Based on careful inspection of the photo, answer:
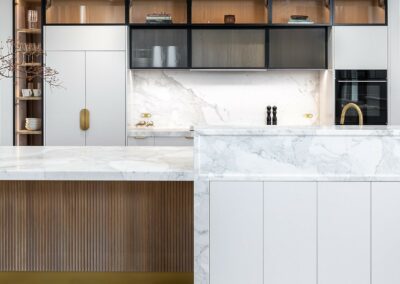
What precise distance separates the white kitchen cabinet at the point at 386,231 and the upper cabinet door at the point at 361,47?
3.04 metres

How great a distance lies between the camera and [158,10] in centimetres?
514

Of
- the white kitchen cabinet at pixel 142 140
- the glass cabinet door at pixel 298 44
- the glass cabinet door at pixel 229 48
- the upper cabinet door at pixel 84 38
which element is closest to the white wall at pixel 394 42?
the glass cabinet door at pixel 298 44

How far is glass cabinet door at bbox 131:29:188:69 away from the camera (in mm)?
4910

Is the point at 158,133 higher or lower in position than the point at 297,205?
higher

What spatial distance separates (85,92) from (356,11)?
2822mm

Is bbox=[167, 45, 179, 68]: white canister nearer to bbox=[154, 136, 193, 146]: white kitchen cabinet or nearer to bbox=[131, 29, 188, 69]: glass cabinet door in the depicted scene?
bbox=[131, 29, 188, 69]: glass cabinet door

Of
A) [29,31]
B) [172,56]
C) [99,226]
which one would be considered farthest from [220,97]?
[99,226]

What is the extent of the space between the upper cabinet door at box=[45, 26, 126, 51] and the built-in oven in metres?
Answer: 2.15

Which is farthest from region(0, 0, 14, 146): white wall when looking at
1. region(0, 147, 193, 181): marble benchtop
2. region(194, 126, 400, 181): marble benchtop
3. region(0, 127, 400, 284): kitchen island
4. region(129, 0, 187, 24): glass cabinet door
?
region(194, 126, 400, 181): marble benchtop

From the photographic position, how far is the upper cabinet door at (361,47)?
4816 millimetres

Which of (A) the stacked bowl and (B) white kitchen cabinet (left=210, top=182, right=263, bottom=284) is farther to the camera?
(A) the stacked bowl

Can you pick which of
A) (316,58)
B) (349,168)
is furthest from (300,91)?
(349,168)

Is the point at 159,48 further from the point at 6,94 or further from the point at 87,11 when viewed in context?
the point at 6,94

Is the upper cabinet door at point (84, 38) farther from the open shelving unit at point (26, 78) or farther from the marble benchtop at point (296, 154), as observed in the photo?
the marble benchtop at point (296, 154)
